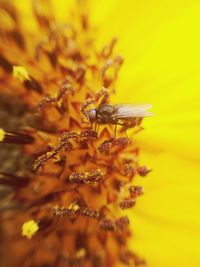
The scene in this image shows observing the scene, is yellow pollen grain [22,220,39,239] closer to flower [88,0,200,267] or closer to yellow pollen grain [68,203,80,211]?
yellow pollen grain [68,203,80,211]

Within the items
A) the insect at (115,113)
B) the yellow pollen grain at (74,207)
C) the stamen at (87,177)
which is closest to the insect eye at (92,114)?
the insect at (115,113)

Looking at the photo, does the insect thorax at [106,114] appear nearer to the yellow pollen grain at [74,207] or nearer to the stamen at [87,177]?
the stamen at [87,177]

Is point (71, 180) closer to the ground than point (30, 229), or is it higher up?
higher up

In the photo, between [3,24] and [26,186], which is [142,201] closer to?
[26,186]

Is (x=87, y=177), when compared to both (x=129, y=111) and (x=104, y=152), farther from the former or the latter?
(x=129, y=111)

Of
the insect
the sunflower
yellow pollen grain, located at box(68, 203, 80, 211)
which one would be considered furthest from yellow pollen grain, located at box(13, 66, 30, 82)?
yellow pollen grain, located at box(68, 203, 80, 211)

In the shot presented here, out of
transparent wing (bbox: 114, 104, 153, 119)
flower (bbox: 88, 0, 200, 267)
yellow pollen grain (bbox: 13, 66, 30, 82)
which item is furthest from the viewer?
yellow pollen grain (bbox: 13, 66, 30, 82)

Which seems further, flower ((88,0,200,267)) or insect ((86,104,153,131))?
flower ((88,0,200,267))

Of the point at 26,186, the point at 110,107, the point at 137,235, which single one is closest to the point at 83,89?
the point at 110,107

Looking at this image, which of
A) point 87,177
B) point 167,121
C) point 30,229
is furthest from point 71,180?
point 167,121
